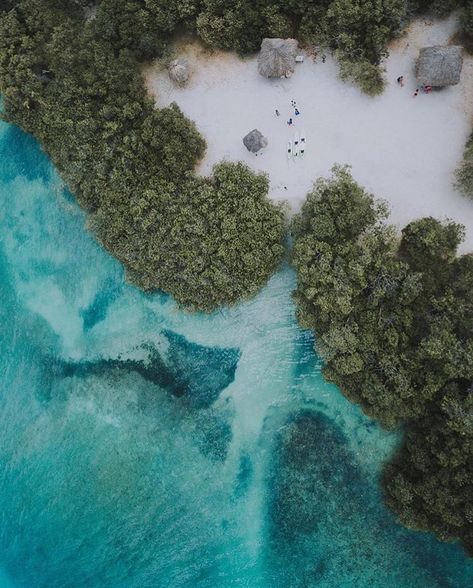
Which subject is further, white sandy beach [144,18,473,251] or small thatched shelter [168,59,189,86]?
small thatched shelter [168,59,189,86]

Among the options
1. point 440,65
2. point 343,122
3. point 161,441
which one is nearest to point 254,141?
point 343,122

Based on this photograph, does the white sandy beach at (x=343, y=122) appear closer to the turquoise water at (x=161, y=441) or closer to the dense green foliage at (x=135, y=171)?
the dense green foliage at (x=135, y=171)

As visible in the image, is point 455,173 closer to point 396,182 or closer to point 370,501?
point 396,182

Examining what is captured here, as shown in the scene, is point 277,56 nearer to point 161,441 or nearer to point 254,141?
point 254,141

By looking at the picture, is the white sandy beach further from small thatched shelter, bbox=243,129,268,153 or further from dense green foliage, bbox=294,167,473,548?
dense green foliage, bbox=294,167,473,548

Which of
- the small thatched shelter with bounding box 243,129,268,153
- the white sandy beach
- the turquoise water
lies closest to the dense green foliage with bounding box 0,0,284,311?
the small thatched shelter with bounding box 243,129,268,153

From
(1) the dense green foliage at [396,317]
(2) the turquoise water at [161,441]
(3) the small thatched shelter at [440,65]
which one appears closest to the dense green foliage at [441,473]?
(1) the dense green foliage at [396,317]

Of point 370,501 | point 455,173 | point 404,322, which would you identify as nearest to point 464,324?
point 404,322
